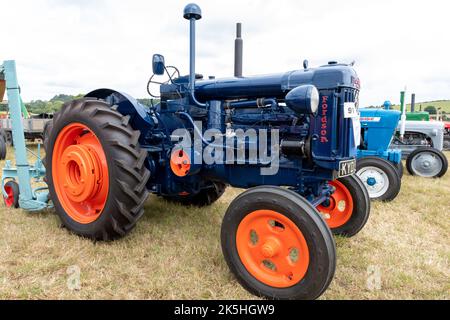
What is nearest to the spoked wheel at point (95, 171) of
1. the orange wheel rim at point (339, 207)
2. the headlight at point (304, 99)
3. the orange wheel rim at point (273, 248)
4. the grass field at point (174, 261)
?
the grass field at point (174, 261)

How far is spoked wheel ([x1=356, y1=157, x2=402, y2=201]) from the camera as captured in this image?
463 cm

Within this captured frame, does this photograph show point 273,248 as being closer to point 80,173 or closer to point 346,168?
point 346,168

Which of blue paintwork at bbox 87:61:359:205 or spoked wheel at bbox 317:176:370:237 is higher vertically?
blue paintwork at bbox 87:61:359:205

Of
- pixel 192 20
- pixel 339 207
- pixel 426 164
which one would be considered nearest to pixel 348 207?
pixel 339 207

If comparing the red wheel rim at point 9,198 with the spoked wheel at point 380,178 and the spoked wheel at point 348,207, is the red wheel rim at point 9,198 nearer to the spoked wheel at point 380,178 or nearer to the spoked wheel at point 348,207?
the spoked wheel at point 348,207

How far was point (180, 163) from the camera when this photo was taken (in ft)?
9.42

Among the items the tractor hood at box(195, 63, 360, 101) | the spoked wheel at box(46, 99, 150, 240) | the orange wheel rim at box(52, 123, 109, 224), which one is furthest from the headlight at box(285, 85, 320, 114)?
the orange wheel rim at box(52, 123, 109, 224)

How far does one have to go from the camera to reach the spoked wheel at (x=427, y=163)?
6.72 metres

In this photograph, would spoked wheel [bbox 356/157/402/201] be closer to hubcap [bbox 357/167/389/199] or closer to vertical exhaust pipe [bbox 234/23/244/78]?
hubcap [bbox 357/167/389/199]

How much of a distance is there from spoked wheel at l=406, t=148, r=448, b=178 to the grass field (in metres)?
3.44

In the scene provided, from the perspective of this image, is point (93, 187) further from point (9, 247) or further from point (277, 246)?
point (277, 246)

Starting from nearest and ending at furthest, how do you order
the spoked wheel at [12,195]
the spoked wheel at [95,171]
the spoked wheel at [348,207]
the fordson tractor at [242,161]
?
the fordson tractor at [242,161] → the spoked wheel at [95,171] → the spoked wheel at [348,207] → the spoked wheel at [12,195]

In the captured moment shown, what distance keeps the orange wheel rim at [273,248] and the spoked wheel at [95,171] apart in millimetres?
1002

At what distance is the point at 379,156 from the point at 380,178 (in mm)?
765
